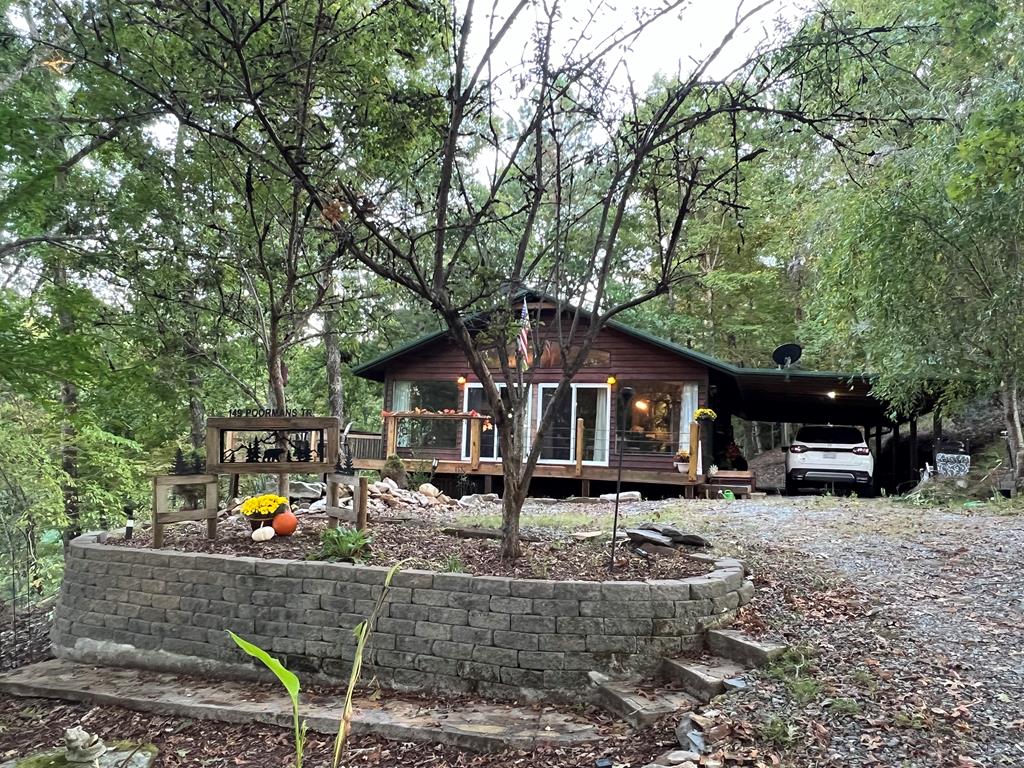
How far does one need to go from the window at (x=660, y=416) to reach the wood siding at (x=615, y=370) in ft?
0.45

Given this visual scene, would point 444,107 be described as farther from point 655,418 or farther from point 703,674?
point 655,418

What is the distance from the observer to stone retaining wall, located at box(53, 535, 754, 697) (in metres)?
4.09

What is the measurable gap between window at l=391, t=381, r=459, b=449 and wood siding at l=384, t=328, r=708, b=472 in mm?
179

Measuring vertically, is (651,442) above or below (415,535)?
above

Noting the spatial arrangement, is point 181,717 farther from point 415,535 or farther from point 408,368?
point 408,368

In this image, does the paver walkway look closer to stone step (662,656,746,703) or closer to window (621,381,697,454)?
stone step (662,656,746,703)

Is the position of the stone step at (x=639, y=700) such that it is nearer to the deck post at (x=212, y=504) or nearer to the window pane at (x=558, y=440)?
the deck post at (x=212, y=504)

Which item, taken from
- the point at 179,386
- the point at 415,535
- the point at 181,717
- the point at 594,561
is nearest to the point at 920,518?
the point at 594,561

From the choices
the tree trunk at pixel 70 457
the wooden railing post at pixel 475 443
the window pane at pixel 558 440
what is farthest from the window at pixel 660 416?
the tree trunk at pixel 70 457

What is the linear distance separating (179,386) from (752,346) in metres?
19.4

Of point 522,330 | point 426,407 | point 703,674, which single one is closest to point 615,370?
point 426,407

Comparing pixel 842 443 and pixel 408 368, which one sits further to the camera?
pixel 408 368

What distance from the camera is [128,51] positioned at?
5.35 meters

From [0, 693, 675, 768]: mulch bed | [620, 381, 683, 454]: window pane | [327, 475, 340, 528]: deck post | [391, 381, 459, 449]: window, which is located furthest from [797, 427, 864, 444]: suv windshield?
[0, 693, 675, 768]: mulch bed
